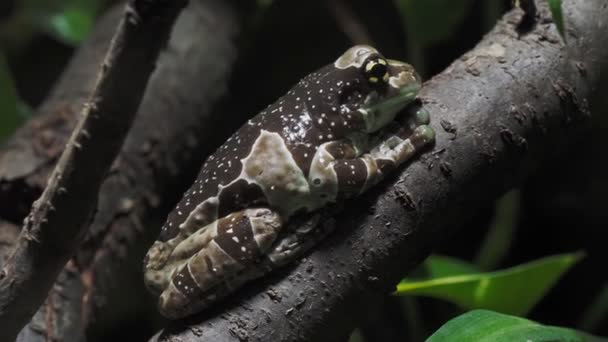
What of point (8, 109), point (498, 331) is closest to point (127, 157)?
point (8, 109)

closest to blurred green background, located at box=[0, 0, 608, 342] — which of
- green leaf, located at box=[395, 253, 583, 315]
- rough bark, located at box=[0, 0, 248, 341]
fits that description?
rough bark, located at box=[0, 0, 248, 341]

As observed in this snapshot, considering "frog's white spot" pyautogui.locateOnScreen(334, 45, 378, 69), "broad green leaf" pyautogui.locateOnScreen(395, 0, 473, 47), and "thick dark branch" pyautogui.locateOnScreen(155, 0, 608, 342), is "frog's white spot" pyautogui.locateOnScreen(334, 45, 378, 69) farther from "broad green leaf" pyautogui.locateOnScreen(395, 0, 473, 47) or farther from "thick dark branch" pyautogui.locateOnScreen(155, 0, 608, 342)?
"broad green leaf" pyautogui.locateOnScreen(395, 0, 473, 47)

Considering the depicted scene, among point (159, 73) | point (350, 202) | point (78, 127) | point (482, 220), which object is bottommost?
point (482, 220)

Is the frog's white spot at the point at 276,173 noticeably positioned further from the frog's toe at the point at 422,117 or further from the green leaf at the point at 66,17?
the green leaf at the point at 66,17

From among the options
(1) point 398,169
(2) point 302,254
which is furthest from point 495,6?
(2) point 302,254

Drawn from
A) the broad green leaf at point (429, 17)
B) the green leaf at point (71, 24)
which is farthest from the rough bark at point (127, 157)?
the broad green leaf at point (429, 17)

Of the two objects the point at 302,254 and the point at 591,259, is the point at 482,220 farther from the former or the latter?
the point at 302,254
